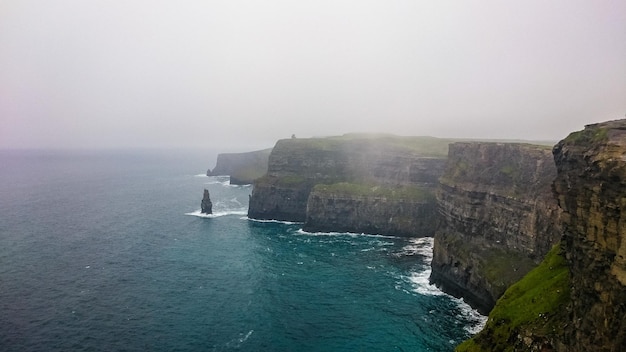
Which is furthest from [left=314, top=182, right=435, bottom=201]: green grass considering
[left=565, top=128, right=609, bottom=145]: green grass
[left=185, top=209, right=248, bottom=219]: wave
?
[left=565, top=128, right=609, bottom=145]: green grass

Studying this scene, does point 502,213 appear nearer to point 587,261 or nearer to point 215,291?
point 587,261

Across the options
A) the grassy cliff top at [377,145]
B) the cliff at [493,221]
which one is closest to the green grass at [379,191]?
the grassy cliff top at [377,145]

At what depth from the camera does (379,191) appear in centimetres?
14038

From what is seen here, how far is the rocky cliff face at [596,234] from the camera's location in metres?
27.6

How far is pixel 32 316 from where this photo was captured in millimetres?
69562

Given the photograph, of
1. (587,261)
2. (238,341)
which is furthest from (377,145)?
(587,261)

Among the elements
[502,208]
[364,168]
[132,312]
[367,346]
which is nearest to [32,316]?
[132,312]

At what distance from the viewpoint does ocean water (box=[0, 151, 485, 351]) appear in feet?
209

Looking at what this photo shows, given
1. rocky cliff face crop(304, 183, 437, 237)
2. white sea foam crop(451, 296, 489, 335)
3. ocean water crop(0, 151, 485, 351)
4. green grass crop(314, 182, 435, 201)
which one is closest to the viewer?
ocean water crop(0, 151, 485, 351)

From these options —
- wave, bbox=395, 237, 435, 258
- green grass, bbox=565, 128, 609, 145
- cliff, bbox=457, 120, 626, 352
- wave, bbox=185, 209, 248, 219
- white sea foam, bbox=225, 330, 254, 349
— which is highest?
green grass, bbox=565, 128, 609, 145

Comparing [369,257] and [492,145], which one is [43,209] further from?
[492,145]

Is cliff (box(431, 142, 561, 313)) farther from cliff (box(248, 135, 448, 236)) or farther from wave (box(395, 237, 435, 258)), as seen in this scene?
cliff (box(248, 135, 448, 236))

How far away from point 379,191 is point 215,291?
72.8m

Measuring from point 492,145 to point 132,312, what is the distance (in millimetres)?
76799
